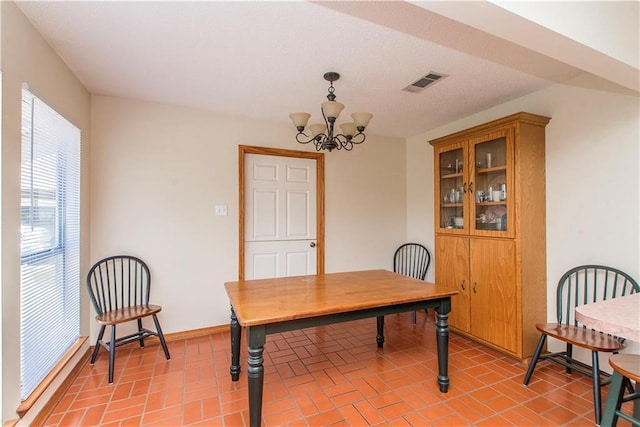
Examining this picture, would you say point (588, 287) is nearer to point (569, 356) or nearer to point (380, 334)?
point (569, 356)

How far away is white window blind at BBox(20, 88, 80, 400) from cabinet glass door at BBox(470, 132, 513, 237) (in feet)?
10.8

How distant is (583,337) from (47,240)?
11.7 ft

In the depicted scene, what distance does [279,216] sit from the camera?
365 cm

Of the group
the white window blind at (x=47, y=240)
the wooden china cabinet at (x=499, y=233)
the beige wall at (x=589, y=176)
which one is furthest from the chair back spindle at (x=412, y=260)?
the white window blind at (x=47, y=240)

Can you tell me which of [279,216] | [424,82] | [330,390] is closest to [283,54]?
[424,82]

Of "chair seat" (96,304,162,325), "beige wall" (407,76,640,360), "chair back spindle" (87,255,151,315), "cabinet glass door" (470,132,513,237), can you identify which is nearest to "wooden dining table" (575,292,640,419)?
"beige wall" (407,76,640,360)

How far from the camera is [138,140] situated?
296 centimetres

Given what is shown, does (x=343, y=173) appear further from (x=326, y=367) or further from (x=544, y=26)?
(x=544, y=26)

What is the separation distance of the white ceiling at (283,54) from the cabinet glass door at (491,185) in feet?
1.56

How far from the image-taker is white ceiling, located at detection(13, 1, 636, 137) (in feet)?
5.48

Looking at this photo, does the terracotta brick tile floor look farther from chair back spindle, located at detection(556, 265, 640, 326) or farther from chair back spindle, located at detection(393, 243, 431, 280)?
chair back spindle, located at detection(393, 243, 431, 280)

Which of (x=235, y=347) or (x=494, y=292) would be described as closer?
(x=235, y=347)

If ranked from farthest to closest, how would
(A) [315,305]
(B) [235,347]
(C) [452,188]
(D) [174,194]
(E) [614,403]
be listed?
1. (C) [452,188]
2. (D) [174,194]
3. (B) [235,347]
4. (A) [315,305]
5. (E) [614,403]

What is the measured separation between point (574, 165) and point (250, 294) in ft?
8.71
